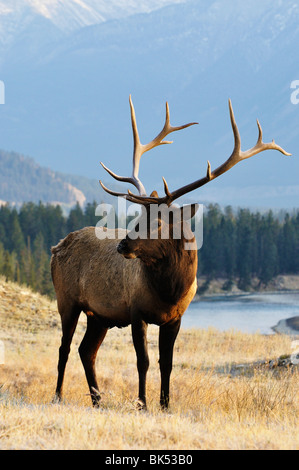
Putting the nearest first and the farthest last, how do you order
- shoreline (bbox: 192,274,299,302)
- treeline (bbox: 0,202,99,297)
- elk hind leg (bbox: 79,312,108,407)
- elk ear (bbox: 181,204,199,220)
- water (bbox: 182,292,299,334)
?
elk ear (bbox: 181,204,199,220) → elk hind leg (bbox: 79,312,108,407) → water (bbox: 182,292,299,334) → treeline (bbox: 0,202,99,297) → shoreline (bbox: 192,274,299,302)

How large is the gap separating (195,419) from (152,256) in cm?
161

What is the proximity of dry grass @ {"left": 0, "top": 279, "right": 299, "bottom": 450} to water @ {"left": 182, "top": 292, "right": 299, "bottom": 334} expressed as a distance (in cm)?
1950

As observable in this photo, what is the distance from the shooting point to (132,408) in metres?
6.41

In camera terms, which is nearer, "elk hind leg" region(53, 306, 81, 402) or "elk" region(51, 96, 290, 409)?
"elk" region(51, 96, 290, 409)

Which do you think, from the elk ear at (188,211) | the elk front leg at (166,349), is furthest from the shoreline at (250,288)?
the elk ear at (188,211)

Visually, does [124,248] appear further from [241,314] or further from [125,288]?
[241,314]

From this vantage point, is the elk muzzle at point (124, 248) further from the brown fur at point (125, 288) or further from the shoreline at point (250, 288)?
the shoreline at point (250, 288)

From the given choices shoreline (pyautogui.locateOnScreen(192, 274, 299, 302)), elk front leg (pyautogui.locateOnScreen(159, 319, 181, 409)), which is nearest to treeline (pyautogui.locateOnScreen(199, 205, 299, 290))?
shoreline (pyautogui.locateOnScreen(192, 274, 299, 302))

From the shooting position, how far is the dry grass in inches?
190

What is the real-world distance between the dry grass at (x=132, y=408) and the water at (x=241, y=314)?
19.5m

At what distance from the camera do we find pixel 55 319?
1844cm

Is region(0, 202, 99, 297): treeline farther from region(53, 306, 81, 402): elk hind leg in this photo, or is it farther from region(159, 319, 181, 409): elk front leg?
region(159, 319, 181, 409): elk front leg

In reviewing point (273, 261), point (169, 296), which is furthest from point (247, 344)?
point (273, 261)

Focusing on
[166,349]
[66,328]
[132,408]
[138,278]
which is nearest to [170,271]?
[138,278]
